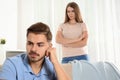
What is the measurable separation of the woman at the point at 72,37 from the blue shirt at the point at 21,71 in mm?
961

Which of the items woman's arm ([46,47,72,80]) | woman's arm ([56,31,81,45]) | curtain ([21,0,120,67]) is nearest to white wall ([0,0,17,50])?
curtain ([21,0,120,67])

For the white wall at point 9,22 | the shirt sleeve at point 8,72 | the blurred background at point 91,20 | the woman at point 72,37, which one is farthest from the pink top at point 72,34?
the shirt sleeve at point 8,72

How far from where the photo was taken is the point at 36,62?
1.56m

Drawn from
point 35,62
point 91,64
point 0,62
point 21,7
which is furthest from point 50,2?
point 35,62

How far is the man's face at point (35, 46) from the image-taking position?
4.88 feet

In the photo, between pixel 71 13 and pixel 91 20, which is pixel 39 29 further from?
pixel 91 20

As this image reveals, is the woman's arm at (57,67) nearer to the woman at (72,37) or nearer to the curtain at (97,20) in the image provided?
the woman at (72,37)

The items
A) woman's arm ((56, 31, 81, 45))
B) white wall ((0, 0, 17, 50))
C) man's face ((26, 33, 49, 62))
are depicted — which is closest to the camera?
man's face ((26, 33, 49, 62))

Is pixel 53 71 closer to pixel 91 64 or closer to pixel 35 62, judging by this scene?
pixel 35 62

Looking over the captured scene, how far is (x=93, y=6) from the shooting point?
11.5 feet

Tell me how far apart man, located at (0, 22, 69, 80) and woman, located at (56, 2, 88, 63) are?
899 millimetres

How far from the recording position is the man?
4.71 feet

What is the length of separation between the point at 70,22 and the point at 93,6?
99 centimetres

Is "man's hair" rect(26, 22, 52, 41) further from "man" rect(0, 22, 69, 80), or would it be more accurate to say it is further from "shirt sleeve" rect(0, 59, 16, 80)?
"shirt sleeve" rect(0, 59, 16, 80)
